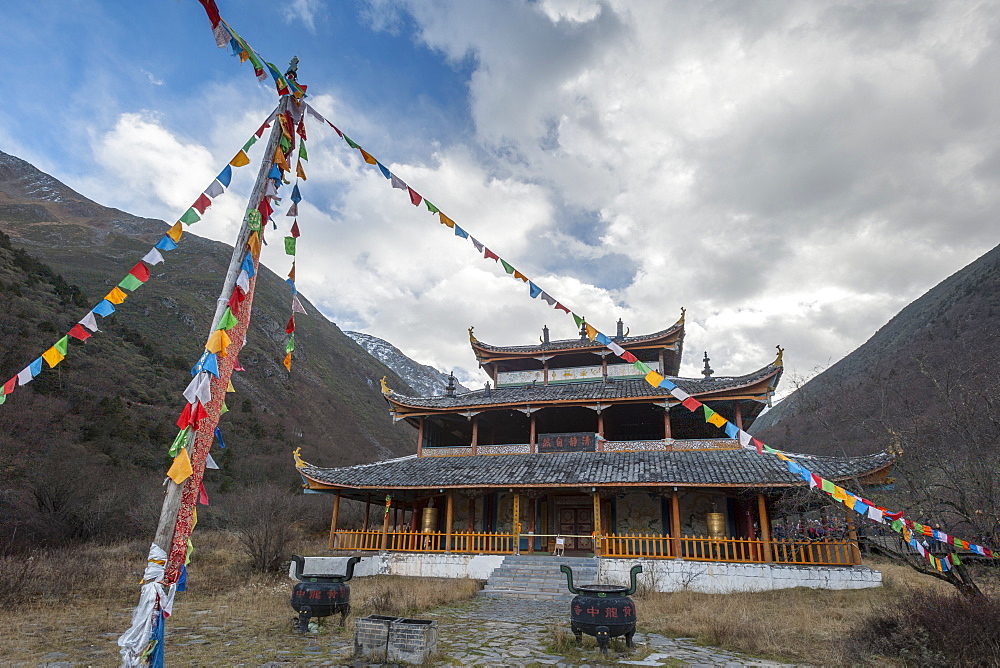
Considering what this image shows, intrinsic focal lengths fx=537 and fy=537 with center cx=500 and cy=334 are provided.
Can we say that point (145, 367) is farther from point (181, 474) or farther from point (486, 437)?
point (181, 474)

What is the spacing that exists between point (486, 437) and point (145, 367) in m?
36.9

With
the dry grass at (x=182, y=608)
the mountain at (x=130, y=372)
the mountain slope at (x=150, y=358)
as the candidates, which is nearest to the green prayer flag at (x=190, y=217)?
the dry grass at (x=182, y=608)

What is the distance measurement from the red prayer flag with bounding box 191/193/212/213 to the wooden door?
55.1 feet

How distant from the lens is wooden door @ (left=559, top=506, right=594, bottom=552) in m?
19.3

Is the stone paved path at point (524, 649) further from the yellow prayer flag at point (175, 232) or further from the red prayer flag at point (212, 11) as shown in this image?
the red prayer flag at point (212, 11)

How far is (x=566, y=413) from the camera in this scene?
68.7ft

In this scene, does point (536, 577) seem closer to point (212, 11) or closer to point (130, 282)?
point (130, 282)

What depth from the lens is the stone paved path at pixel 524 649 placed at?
7.08m

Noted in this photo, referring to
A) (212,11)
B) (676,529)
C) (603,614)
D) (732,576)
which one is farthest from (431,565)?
(212,11)

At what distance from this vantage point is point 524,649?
311 inches

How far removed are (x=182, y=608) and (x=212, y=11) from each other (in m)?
10.9

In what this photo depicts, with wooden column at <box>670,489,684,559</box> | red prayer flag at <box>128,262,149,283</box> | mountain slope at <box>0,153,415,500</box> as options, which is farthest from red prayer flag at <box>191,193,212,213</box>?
mountain slope at <box>0,153,415,500</box>

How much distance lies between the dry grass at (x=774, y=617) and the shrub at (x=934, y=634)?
38 cm

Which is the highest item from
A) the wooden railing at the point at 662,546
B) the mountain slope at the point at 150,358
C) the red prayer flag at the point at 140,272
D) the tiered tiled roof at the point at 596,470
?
the mountain slope at the point at 150,358
